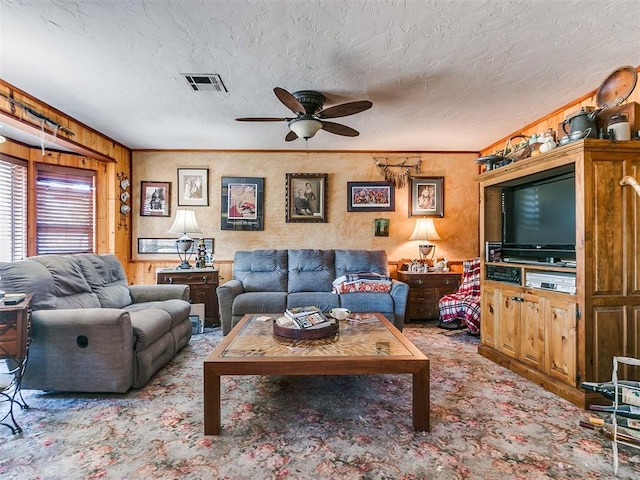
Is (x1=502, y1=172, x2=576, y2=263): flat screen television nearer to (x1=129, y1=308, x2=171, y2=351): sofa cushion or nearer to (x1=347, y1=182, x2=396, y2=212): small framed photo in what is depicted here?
(x1=347, y1=182, x2=396, y2=212): small framed photo

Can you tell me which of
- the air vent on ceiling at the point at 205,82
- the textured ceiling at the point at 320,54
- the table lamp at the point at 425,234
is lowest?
the table lamp at the point at 425,234

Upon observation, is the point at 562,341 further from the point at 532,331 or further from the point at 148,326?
the point at 148,326

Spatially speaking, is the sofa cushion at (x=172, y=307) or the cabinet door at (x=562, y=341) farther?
the sofa cushion at (x=172, y=307)

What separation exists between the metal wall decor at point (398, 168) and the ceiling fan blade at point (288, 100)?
244 cm

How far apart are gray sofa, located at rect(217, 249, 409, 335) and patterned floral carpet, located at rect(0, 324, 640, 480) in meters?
1.15

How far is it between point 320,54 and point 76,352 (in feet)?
8.76

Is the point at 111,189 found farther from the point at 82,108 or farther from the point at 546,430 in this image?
the point at 546,430

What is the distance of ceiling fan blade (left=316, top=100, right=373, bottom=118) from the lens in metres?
2.59

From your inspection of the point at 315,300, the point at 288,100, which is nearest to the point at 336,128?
the point at 288,100

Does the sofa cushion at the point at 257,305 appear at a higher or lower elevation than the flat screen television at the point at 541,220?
lower

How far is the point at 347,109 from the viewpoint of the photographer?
268 centimetres

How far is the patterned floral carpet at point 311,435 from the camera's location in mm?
1576

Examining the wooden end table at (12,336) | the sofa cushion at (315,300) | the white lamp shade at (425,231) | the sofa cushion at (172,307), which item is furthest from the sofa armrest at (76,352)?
the white lamp shade at (425,231)

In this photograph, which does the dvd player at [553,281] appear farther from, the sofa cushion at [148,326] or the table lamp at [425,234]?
the sofa cushion at [148,326]
